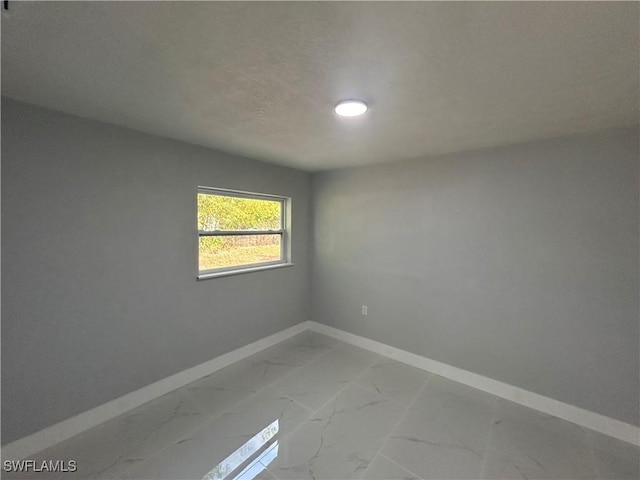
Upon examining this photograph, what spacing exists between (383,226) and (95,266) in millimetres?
2673

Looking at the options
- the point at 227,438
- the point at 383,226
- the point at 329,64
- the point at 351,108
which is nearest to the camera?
the point at 329,64

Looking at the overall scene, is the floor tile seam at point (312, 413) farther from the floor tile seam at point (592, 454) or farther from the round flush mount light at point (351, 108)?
the round flush mount light at point (351, 108)

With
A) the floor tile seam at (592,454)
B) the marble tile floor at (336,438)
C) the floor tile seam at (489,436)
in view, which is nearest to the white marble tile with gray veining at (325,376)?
the marble tile floor at (336,438)

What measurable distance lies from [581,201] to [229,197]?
3.12m

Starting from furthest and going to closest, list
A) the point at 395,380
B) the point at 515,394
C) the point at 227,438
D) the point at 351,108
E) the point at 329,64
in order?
the point at 395,380
the point at 515,394
the point at 227,438
the point at 351,108
the point at 329,64

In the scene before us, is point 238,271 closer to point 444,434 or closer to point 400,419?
point 400,419

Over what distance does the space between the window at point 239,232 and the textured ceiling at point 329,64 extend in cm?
95

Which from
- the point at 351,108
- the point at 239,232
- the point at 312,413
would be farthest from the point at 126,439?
the point at 351,108

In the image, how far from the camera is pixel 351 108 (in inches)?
62.0

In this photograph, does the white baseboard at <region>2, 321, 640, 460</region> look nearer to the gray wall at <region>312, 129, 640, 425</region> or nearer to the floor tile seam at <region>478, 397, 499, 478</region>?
the gray wall at <region>312, 129, 640, 425</region>

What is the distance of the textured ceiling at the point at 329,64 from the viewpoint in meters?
0.90

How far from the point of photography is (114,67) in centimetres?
122

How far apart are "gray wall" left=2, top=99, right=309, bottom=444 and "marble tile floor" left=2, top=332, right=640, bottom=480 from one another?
36cm

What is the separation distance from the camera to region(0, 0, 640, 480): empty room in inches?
41.5
